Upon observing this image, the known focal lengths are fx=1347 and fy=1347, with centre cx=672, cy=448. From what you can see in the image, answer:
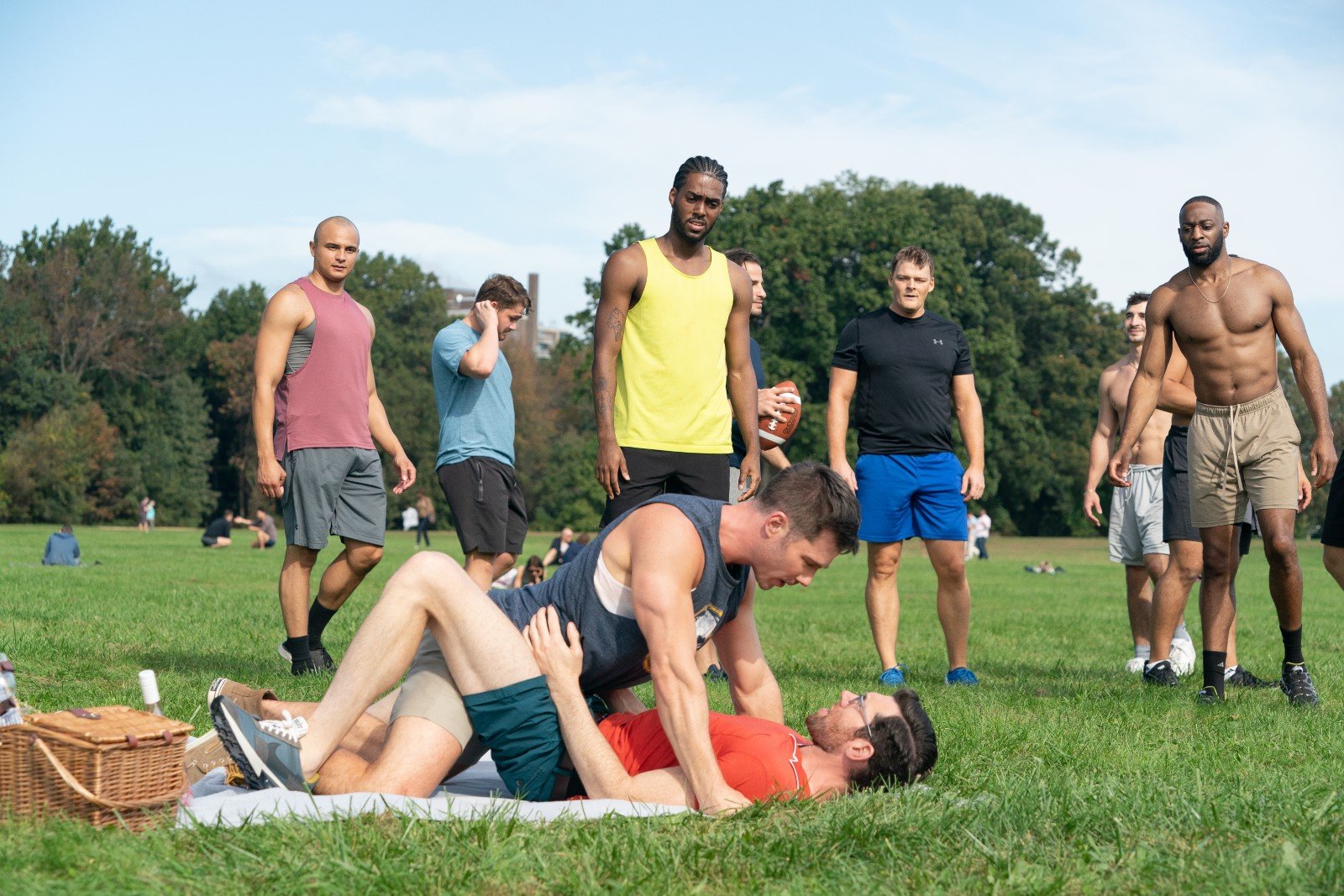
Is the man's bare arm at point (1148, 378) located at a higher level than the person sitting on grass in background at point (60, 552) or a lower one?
higher

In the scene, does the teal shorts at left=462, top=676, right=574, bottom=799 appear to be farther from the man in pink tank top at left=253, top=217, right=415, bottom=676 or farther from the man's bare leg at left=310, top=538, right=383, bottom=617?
the man's bare leg at left=310, top=538, right=383, bottom=617

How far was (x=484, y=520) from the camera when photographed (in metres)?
8.00

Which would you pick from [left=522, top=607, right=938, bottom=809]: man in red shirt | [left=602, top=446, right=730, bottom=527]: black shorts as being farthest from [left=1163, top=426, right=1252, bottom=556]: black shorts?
[left=522, top=607, right=938, bottom=809]: man in red shirt

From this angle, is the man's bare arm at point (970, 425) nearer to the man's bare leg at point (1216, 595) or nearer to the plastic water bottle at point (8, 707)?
the man's bare leg at point (1216, 595)

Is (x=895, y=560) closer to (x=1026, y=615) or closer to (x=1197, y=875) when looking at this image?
(x=1197, y=875)

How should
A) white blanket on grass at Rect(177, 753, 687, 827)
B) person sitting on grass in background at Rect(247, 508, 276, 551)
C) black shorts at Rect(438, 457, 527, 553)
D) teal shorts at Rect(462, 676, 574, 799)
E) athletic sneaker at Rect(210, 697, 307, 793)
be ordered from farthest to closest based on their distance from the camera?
person sitting on grass in background at Rect(247, 508, 276, 551) < black shorts at Rect(438, 457, 527, 553) < teal shorts at Rect(462, 676, 574, 799) < athletic sneaker at Rect(210, 697, 307, 793) < white blanket on grass at Rect(177, 753, 687, 827)

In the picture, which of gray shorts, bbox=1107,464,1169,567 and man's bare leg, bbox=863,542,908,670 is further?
gray shorts, bbox=1107,464,1169,567

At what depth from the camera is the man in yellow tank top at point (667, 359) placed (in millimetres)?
6449

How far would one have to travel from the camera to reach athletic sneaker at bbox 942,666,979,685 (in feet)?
26.2

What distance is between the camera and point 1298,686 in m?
7.27

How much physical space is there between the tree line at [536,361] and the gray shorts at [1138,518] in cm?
3572

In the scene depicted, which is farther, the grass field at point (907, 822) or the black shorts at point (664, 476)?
the black shorts at point (664, 476)

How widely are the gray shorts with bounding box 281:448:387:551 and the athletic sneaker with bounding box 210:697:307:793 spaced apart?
311 centimetres

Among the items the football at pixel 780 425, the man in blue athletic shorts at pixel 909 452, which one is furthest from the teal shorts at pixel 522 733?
the football at pixel 780 425
